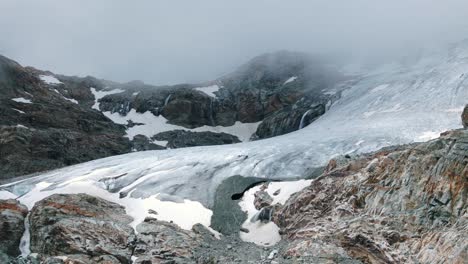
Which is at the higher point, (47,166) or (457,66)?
(457,66)

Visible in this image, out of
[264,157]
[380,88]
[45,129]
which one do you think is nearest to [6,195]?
[264,157]

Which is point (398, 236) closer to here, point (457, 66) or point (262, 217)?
point (262, 217)

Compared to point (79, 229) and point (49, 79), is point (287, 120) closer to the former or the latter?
point (49, 79)

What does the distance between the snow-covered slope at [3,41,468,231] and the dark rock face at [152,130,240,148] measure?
3613 centimetres

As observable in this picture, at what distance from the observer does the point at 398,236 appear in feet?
56.8

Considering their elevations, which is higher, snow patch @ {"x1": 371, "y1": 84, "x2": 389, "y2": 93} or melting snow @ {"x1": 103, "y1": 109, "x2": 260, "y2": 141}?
snow patch @ {"x1": 371, "y1": 84, "x2": 389, "y2": 93}

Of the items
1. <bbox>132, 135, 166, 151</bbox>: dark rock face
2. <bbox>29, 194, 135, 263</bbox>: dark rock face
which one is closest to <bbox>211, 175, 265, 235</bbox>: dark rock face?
<bbox>29, 194, 135, 263</bbox>: dark rock face

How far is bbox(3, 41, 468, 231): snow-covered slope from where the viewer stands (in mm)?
29406

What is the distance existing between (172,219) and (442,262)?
14099mm

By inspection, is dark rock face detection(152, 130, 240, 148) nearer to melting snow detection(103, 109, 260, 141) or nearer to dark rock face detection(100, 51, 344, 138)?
melting snow detection(103, 109, 260, 141)

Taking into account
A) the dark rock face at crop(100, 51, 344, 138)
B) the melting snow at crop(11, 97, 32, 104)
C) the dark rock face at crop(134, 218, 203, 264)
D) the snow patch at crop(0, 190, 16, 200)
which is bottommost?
the dark rock face at crop(100, 51, 344, 138)

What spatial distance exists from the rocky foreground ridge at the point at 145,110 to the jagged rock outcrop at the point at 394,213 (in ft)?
134

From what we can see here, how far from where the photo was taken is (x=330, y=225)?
19.6 metres

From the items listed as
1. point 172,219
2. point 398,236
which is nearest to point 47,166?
point 172,219
